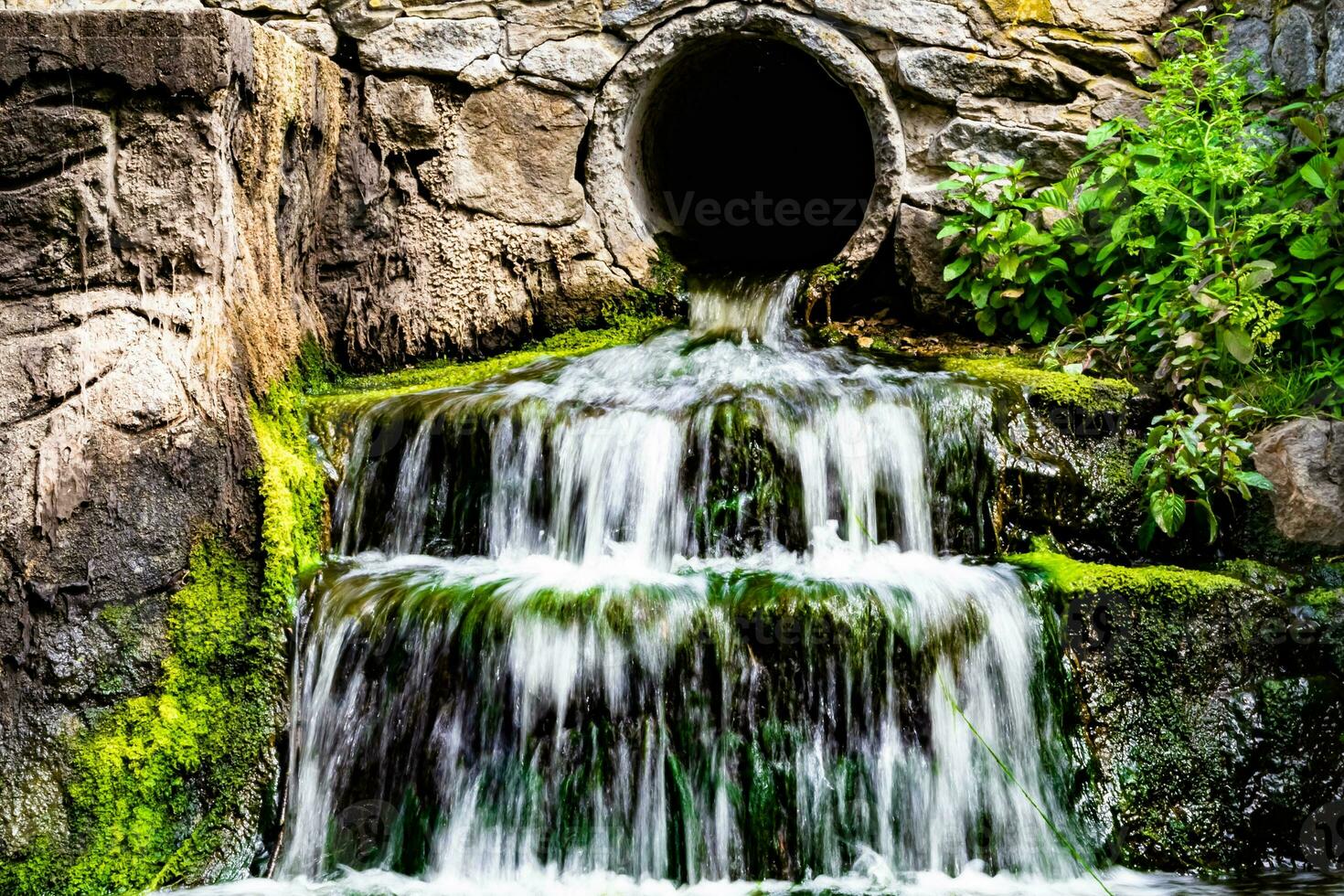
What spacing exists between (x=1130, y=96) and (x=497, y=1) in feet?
9.86

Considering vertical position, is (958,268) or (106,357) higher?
(958,268)

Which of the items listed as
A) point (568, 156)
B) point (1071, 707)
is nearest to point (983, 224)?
point (568, 156)

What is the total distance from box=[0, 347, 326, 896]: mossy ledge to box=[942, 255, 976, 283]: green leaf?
2.95 m

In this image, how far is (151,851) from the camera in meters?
3.11

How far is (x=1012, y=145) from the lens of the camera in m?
4.91

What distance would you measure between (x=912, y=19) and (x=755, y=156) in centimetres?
292

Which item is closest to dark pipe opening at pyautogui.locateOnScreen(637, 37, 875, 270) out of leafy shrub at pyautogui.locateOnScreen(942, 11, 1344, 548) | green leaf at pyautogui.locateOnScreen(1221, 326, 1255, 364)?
leafy shrub at pyautogui.locateOnScreen(942, 11, 1344, 548)

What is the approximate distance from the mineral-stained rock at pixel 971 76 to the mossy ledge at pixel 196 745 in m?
3.38

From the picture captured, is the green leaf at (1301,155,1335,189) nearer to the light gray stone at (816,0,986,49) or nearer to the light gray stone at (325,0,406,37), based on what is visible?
the light gray stone at (816,0,986,49)

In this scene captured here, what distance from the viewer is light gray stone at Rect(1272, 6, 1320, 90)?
430cm

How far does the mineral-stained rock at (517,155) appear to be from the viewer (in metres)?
5.15

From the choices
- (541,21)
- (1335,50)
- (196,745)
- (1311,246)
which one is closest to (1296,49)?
(1335,50)

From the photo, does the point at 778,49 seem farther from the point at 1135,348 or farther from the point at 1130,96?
the point at 1135,348

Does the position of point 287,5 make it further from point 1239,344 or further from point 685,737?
point 1239,344
